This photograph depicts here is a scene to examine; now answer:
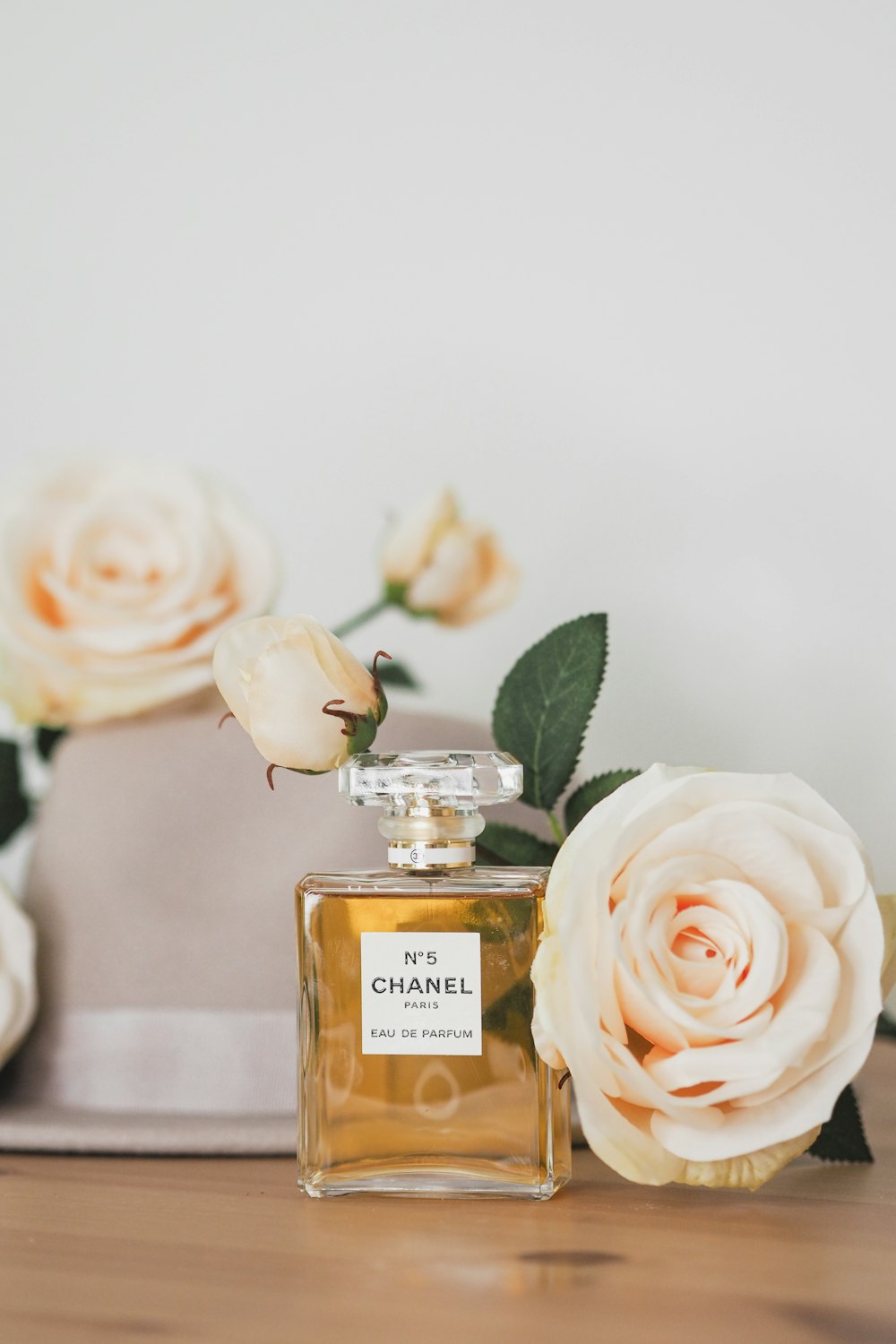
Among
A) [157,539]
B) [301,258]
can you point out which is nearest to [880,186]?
[301,258]

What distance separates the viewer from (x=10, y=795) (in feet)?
2.28

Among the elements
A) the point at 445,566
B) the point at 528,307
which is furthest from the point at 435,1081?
the point at 528,307

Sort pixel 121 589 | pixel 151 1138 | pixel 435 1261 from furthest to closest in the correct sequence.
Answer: pixel 121 589 → pixel 151 1138 → pixel 435 1261

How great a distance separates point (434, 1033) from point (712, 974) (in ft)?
0.37

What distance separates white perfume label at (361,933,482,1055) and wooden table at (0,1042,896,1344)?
6 cm

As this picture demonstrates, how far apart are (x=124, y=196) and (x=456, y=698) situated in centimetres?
40

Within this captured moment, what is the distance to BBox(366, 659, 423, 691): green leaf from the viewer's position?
2.44 ft

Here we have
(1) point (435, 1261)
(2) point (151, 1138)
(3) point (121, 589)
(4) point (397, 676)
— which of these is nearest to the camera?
(1) point (435, 1261)

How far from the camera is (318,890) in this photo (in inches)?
19.4

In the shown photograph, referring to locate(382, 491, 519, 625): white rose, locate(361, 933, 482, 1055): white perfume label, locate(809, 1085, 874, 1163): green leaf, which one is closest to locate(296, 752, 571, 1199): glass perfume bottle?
locate(361, 933, 482, 1055): white perfume label

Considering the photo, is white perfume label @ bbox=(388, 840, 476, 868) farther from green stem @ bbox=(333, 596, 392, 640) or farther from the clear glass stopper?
green stem @ bbox=(333, 596, 392, 640)

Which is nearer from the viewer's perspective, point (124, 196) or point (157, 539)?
point (157, 539)

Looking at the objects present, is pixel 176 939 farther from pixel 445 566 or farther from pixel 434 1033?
pixel 445 566

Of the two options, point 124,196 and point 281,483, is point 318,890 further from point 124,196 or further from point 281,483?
point 124,196
